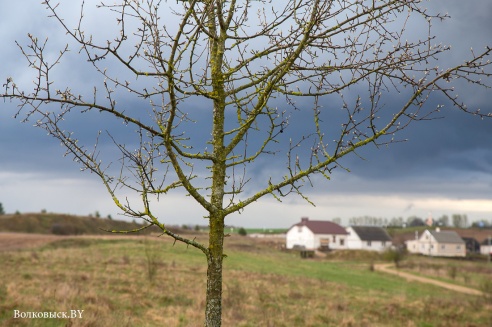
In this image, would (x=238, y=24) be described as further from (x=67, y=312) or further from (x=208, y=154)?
(x=67, y=312)

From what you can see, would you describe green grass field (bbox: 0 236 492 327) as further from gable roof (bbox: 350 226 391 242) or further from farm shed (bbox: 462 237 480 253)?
farm shed (bbox: 462 237 480 253)

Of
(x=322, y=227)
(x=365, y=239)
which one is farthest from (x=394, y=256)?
(x=365, y=239)

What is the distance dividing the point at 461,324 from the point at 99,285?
54.4ft

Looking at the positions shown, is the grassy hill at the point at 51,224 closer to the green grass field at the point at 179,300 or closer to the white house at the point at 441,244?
the green grass field at the point at 179,300

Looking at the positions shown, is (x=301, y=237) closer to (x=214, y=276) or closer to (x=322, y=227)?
(x=322, y=227)

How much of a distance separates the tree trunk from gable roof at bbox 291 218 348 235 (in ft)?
289

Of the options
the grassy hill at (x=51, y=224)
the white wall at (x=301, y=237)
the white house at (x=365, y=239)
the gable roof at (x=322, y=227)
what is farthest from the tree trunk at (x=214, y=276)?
the white house at (x=365, y=239)

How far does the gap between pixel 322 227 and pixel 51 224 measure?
50.2m

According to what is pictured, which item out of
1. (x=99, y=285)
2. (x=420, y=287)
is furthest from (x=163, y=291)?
(x=420, y=287)

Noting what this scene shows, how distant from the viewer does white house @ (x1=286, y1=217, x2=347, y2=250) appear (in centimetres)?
9250

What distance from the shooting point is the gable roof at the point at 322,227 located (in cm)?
9362

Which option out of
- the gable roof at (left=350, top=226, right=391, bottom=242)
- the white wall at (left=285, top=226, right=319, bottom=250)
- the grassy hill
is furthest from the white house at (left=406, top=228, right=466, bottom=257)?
the grassy hill

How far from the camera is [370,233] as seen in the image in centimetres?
10038

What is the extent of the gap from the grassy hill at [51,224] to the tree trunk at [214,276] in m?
68.5
